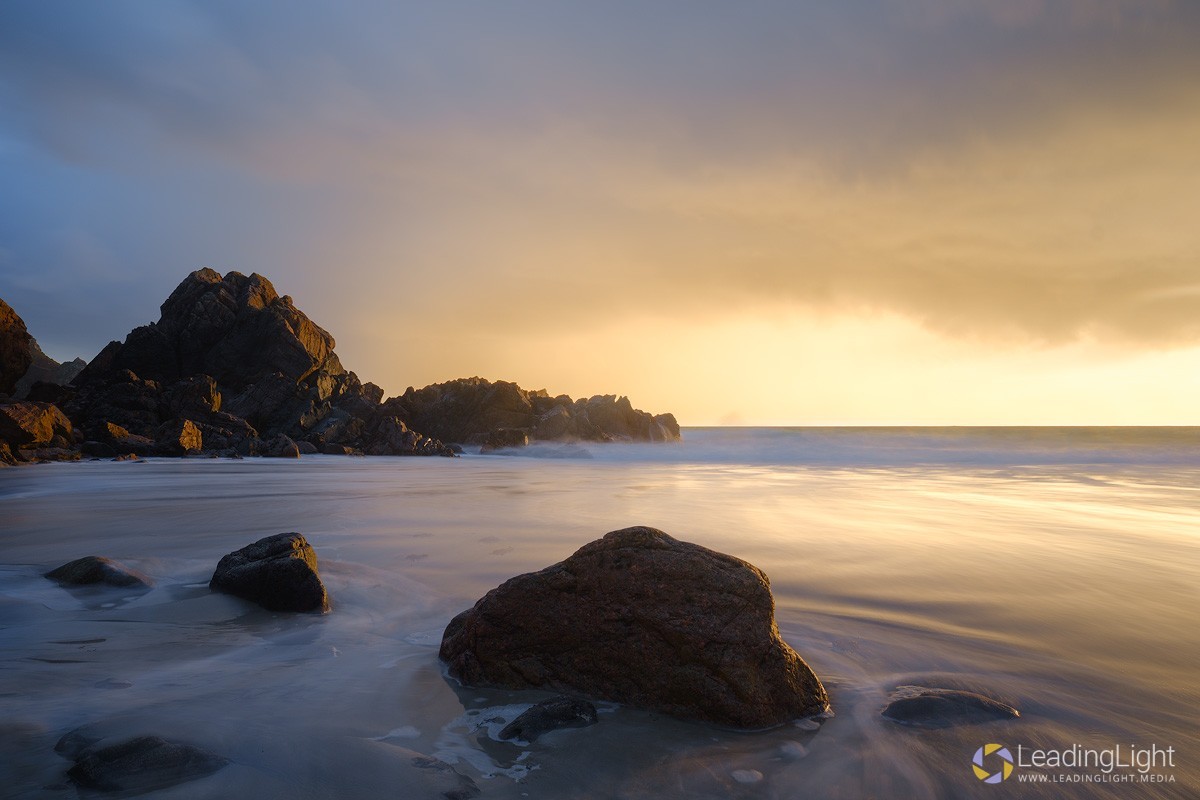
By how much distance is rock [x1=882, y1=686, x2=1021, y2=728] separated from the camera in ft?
10.7

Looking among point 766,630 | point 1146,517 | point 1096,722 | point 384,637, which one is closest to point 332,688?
point 384,637

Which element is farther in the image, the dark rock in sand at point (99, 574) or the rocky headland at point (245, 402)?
the rocky headland at point (245, 402)

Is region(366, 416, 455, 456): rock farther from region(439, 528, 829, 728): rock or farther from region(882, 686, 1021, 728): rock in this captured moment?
region(882, 686, 1021, 728): rock

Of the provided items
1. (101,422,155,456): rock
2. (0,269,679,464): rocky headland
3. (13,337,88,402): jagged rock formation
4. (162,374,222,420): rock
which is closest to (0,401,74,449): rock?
(0,269,679,464): rocky headland

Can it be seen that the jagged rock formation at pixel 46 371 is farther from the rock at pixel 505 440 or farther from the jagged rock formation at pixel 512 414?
the rock at pixel 505 440

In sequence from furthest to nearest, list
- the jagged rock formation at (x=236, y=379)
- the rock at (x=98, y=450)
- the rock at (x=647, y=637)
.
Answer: the jagged rock formation at (x=236, y=379)
the rock at (x=98, y=450)
the rock at (x=647, y=637)

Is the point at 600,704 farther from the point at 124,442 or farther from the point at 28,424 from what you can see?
the point at 124,442

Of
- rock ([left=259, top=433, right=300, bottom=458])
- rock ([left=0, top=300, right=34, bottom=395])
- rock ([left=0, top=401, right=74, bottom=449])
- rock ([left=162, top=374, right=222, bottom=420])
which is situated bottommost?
rock ([left=259, top=433, right=300, bottom=458])

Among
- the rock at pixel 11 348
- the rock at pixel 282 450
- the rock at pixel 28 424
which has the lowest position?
the rock at pixel 282 450

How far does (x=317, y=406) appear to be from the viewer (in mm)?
44844

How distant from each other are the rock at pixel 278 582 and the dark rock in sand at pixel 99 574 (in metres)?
0.88

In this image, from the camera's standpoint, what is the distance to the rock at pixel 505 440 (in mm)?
49094

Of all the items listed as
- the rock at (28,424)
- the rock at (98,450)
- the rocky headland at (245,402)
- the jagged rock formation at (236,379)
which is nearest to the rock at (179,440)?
the rocky headland at (245,402)

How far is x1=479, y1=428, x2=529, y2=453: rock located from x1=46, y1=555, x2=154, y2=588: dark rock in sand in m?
42.9
